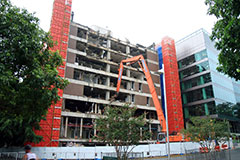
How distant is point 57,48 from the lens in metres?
35.0

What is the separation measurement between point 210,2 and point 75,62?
1209 inches

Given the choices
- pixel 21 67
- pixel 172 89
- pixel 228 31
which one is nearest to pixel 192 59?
pixel 172 89

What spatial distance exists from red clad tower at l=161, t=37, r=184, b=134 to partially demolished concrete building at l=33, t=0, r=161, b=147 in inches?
129

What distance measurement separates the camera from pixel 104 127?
46.1 ft

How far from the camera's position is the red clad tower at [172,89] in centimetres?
4759

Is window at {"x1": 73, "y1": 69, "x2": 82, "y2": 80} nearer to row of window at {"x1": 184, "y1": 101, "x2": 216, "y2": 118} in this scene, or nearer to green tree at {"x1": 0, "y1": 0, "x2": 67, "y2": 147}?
green tree at {"x1": 0, "y1": 0, "x2": 67, "y2": 147}

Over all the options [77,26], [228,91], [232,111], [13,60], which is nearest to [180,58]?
[228,91]

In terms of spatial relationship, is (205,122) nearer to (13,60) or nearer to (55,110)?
(13,60)

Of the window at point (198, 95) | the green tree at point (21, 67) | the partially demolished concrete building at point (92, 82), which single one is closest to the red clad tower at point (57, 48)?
the partially demolished concrete building at point (92, 82)

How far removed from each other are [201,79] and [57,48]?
1557 inches

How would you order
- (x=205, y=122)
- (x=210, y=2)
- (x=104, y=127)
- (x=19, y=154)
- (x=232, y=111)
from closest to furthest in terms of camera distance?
(x=210, y=2) < (x=104, y=127) < (x=19, y=154) < (x=205, y=122) < (x=232, y=111)

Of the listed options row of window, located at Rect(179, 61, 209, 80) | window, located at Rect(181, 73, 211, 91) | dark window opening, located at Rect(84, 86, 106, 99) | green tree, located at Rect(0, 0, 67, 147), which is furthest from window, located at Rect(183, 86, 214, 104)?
green tree, located at Rect(0, 0, 67, 147)

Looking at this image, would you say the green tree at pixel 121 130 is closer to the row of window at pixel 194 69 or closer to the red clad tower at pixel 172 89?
the red clad tower at pixel 172 89

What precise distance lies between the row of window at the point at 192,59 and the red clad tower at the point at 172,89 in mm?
7347
